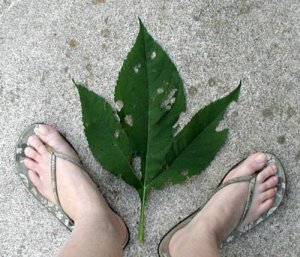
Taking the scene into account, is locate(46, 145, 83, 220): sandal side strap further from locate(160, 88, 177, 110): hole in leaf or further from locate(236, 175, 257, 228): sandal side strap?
locate(236, 175, 257, 228): sandal side strap

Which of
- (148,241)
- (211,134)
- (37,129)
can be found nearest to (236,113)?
(211,134)

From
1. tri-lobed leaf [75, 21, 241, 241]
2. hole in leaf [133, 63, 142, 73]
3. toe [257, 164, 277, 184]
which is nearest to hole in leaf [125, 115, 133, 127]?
tri-lobed leaf [75, 21, 241, 241]

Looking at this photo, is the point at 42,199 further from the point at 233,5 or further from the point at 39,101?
the point at 233,5

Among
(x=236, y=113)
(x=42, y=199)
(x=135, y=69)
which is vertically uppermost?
(x=135, y=69)

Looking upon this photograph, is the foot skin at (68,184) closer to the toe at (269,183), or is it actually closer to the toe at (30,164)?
the toe at (30,164)

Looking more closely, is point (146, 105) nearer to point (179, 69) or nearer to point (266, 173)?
point (179, 69)

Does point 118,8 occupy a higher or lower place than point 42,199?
higher

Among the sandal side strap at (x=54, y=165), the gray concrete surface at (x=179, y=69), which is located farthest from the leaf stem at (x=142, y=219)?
the sandal side strap at (x=54, y=165)
